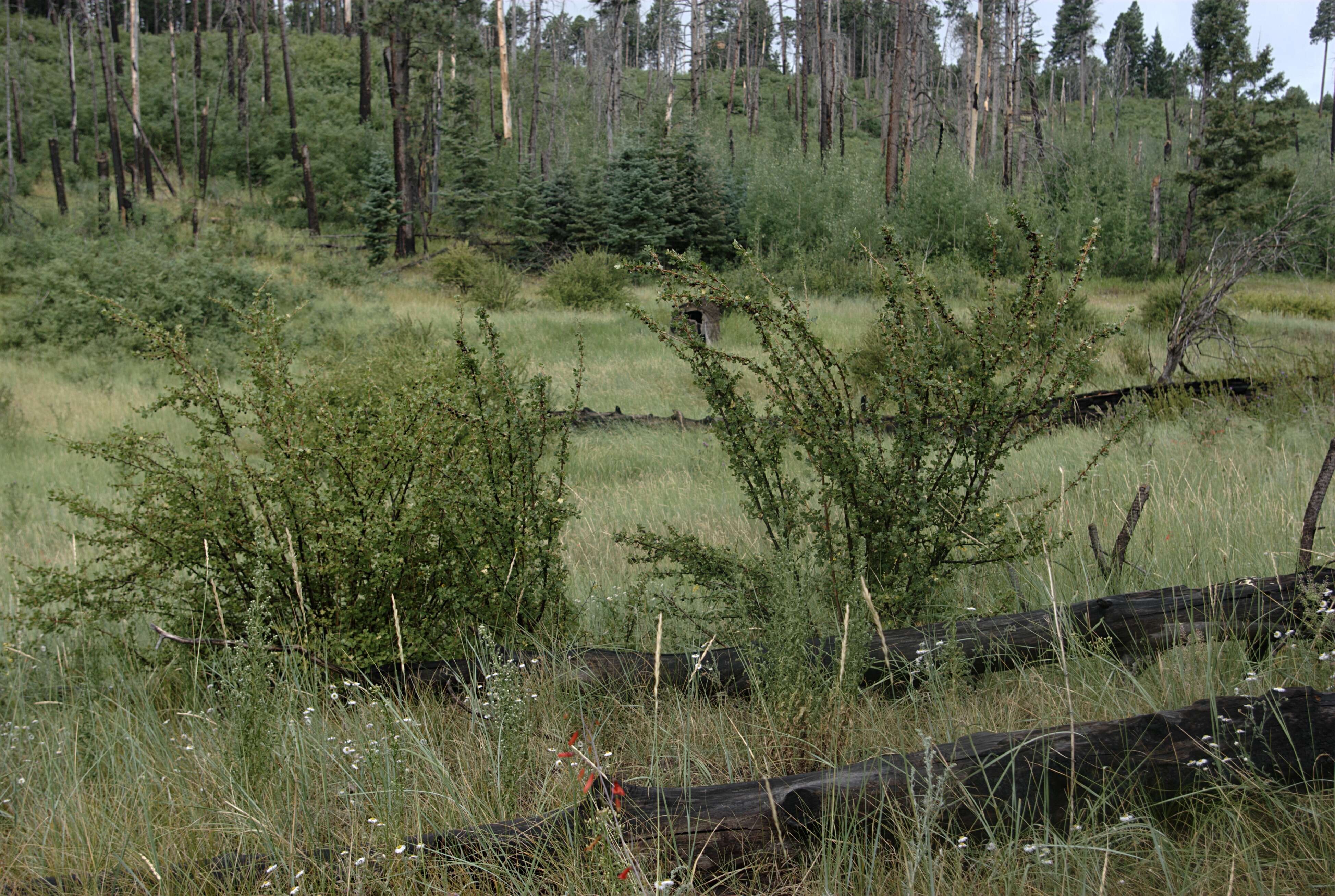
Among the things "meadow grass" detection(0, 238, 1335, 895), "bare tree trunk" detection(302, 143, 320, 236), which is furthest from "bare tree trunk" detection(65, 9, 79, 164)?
"meadow grass" detection(0, 238, 1335, 895)

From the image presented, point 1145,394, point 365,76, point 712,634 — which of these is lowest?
point 712,634

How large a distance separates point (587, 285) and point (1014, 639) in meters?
20.5

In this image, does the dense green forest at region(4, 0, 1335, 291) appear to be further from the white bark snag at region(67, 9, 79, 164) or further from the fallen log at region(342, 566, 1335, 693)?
the fallen log at region(342, 566, 1335, 693)

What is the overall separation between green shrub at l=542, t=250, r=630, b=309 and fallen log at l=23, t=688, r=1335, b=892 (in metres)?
20.1

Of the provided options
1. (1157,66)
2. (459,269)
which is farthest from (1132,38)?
(459,269)

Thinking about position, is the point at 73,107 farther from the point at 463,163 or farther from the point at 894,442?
the point at 894,442

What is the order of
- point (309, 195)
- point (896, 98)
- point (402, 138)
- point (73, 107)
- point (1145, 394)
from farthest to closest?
point (73, 107)
point (309, 195)
point (402, 138)
point (896, 98)
point (1145, 394)

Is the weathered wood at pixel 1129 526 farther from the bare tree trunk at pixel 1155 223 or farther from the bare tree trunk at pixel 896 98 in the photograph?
the bare tree trunk at pixel 1155 223

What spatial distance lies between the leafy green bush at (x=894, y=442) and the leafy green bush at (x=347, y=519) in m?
0.51

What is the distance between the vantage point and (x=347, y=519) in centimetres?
326

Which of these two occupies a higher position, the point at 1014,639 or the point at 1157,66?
the point at 1157,66

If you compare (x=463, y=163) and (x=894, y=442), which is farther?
(x=463, y=163)

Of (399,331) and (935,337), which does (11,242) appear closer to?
(399,331)

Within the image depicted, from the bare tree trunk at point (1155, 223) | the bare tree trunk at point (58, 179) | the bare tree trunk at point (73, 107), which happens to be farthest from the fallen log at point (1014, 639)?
the bare tree trunk at point (73, 107)
